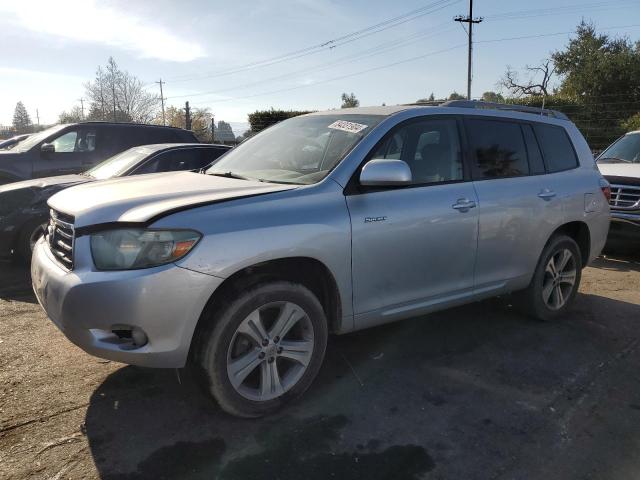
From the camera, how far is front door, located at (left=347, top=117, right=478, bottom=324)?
10.7 feet

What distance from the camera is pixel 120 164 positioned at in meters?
6.86

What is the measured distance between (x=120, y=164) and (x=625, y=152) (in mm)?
7582

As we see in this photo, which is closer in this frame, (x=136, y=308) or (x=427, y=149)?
(x=136, y=308)

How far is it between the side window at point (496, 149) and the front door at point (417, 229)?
0.60 ft

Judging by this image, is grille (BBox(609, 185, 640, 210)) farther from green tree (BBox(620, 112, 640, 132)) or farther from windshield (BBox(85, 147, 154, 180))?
green tree (BBox(620, 112, 640, 132))

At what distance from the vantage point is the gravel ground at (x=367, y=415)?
8.62 feet

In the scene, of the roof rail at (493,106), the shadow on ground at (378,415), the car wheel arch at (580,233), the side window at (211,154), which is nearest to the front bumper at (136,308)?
the shadow on ground at (378,415)

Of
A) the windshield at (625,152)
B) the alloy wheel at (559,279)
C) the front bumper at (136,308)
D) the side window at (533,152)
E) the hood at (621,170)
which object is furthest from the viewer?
the windshield at (625,152)

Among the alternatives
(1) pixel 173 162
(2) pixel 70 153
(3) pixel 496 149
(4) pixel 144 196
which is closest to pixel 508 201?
(3) pixel 496 149

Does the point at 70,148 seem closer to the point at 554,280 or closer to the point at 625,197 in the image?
the point at 554,280

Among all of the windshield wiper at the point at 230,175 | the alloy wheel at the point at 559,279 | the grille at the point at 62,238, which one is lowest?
the alloy wheel at the point at 559,279

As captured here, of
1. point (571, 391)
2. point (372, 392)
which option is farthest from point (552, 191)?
point (372, 392)

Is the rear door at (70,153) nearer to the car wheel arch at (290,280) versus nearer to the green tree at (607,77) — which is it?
the car wheel arch at (290,280)

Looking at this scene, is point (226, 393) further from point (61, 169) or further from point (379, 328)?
point (61, 169)
